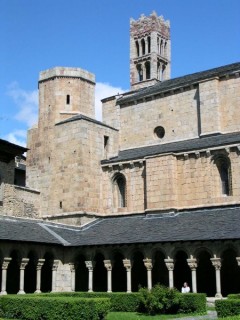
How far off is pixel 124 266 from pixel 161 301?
9.96 metres

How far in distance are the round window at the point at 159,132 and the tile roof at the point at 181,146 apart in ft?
3.14

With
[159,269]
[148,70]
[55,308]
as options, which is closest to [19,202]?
[159,269]

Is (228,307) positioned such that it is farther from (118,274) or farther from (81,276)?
(81,276)

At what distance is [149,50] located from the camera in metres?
61.2

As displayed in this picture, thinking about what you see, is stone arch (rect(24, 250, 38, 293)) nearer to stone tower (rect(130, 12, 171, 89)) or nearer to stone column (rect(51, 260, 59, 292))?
stone column (rect(51, 260, 59, 292))

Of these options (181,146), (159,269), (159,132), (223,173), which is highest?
(159,132)

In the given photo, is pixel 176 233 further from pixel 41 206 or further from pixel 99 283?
pixel 41 206

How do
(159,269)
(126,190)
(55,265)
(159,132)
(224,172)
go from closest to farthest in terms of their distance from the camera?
(55,265) < (159,269) < (224,172) < (126,190) < (159,132)

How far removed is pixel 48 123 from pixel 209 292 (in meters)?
18.4

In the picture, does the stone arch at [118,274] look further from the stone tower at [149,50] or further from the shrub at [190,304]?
the stone tower at [149,50]

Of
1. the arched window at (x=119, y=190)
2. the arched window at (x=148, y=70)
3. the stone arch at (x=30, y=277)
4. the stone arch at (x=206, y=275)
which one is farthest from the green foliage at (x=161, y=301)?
the arched window at (x=148, y=70)

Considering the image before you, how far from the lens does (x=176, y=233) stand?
29.9m

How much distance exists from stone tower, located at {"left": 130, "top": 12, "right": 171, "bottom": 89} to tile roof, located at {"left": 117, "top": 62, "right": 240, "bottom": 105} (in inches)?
649

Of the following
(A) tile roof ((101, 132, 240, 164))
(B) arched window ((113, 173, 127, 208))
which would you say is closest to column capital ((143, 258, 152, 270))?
(A) tile roof ((101, 132, 240, 164))
